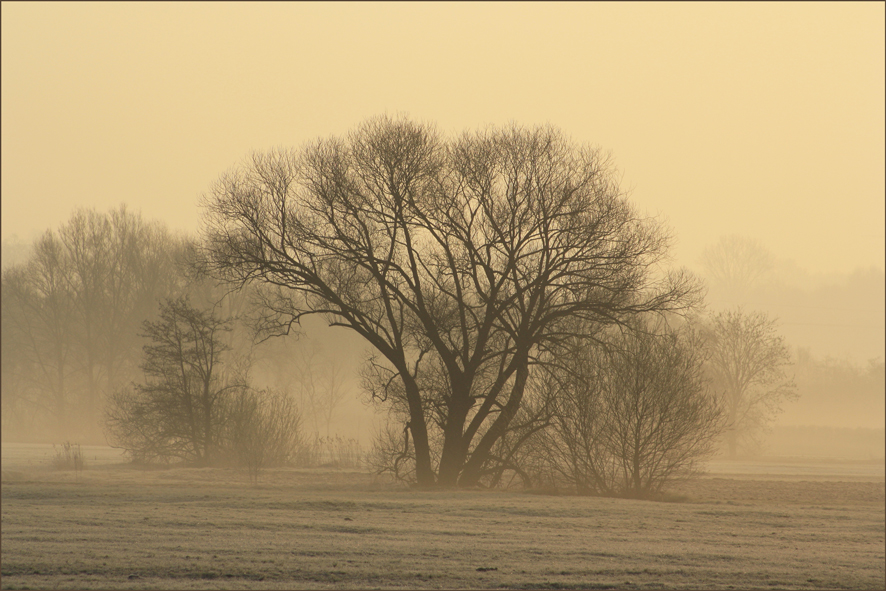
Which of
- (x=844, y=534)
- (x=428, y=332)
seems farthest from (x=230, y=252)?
(x=844, y=534)

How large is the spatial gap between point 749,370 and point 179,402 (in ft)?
111

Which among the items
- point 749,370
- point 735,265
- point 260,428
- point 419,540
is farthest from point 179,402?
point 735,265

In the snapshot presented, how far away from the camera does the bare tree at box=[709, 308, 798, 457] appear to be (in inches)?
1962

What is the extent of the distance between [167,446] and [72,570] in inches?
1085

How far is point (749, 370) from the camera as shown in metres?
50.3

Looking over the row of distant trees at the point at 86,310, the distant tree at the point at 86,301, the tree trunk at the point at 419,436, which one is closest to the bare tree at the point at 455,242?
the tree trunk at the point at 419,436

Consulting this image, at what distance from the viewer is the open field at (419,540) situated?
10531 millimetres

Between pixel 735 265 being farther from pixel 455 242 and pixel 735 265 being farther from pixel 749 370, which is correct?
pixel 455 242

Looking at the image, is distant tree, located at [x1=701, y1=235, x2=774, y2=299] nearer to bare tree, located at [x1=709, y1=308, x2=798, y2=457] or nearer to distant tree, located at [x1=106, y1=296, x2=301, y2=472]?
bare tree, located at [x1=709, y1=308, x2=798, y2=457]

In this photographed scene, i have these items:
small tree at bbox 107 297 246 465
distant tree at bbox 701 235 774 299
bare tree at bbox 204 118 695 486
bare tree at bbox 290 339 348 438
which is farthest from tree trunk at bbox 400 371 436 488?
distant tree at bbox 701 235 774 299

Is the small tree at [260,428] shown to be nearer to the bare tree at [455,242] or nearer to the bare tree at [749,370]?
the bare tree at [455,242]

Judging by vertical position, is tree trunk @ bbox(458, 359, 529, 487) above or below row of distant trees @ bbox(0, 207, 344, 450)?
below

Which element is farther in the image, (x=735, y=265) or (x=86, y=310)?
(x=735, y=265)

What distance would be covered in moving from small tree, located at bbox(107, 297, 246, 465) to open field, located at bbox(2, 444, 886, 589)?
42.4ft
